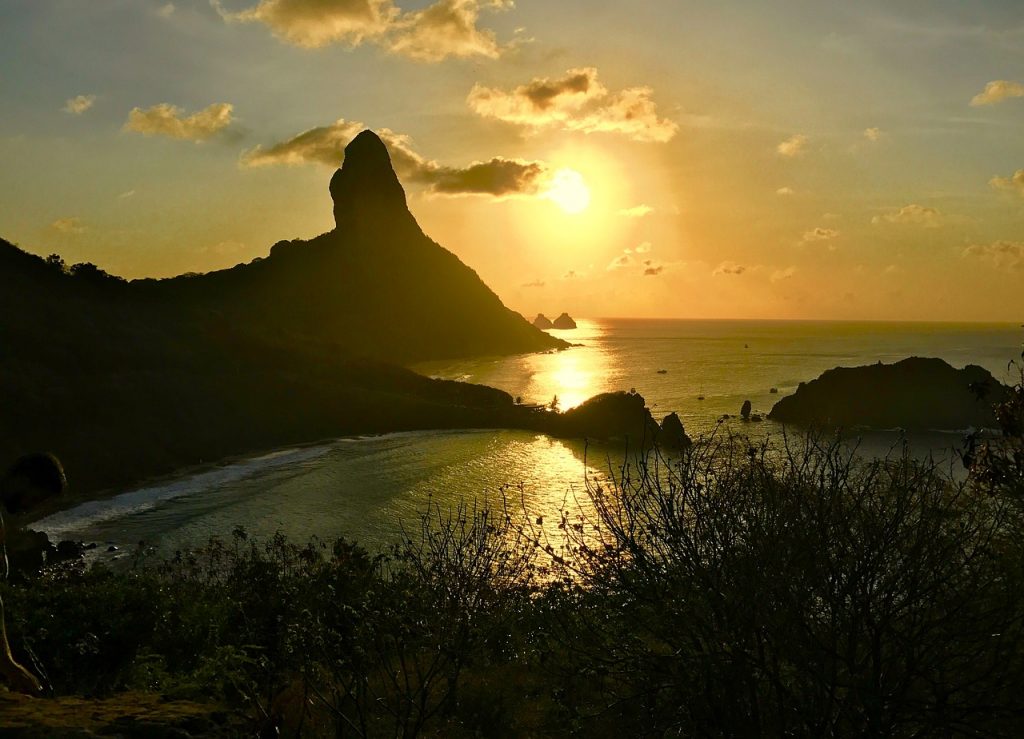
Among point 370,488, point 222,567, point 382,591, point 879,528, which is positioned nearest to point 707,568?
point 879,528

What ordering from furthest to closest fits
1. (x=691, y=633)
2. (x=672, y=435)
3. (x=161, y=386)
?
1. (x=161, y=386)
2. (x=672, y=435)
3. (x=691, y=633)

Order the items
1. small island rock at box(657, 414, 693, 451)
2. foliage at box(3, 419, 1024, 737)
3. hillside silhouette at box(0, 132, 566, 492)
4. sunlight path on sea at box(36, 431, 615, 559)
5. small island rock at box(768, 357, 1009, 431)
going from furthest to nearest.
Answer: small island rock at box(768, 357, 1009, 431) < small island rock at box(657, 414, 693, 451) < hillside silhouette at box(0, 132, 566, 492) < sunlight path on sea at box(36, 431, 615, 559) < foliage at box(3, 419, 1024, 737)

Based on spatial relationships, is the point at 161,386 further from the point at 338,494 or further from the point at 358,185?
the point at 358,185

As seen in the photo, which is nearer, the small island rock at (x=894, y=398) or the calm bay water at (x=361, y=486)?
the calm bay water at (x=361, y=486)

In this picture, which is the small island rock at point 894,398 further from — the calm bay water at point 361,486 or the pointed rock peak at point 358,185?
the pointed rock peak at point 358,185

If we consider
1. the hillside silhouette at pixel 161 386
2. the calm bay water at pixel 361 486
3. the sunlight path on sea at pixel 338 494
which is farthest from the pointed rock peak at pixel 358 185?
the sunlight path on sea at pixel 338 494

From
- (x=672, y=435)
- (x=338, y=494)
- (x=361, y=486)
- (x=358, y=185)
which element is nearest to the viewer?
(x=338, y=494)

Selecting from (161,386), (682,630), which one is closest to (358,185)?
(161,386)

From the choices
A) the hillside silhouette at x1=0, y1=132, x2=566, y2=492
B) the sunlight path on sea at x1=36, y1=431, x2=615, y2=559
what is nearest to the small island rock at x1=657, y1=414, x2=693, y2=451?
the sunlight path on sea at x1=36, y1=431, x2=615, y2=559

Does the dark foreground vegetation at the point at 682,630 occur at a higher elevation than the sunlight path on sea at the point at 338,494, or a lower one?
higher

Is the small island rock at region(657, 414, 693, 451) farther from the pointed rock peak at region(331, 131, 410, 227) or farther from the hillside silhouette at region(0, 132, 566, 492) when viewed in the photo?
the pointed rock peak at region(331, 131, 410, 227)
